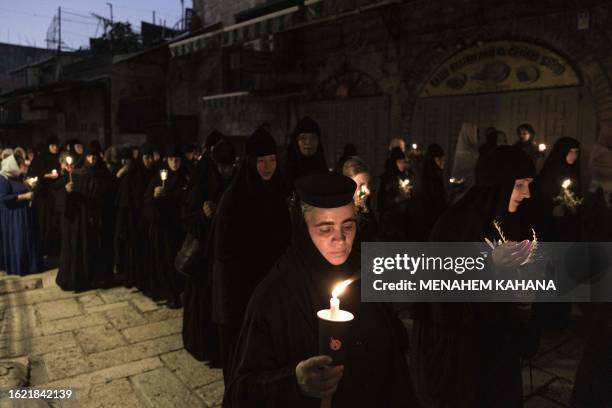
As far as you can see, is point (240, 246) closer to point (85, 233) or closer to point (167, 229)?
point (167, 229)

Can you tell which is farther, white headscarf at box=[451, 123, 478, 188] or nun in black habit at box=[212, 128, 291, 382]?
white headscarf at box=[451, 123, 478, 188]

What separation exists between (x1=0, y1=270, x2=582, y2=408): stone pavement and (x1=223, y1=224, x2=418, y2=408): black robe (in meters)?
2.61

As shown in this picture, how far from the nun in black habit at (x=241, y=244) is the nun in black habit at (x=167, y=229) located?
2.78 meters

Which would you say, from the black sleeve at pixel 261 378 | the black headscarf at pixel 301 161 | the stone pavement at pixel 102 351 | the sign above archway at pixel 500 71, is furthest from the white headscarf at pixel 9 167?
the sign above archway at pixel 500 71

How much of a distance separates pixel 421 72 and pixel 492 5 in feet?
6.04

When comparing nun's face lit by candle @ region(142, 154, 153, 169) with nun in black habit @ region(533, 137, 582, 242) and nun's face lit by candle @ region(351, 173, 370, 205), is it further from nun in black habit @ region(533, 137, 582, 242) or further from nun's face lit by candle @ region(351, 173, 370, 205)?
nun in black habit @ region(533, 137, 582, 242)

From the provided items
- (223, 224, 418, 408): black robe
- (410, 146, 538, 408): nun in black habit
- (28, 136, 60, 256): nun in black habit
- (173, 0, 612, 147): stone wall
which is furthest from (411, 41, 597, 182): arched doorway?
(28, 136, 60, 256): nun in black habit

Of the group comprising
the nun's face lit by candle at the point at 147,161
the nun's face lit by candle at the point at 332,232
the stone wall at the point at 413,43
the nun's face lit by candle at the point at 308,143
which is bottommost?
the nun's face lit by candle at the point at 332,232

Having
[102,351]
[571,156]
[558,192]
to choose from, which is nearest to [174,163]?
[102,351]

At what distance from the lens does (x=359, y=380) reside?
1.93m

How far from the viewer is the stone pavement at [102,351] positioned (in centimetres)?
429

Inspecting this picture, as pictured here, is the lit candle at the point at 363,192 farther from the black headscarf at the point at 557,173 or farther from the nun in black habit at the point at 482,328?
the black headscarf at the point at 557,173

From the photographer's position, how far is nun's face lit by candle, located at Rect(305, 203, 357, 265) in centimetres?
191

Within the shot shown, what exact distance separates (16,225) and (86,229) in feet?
6.24
